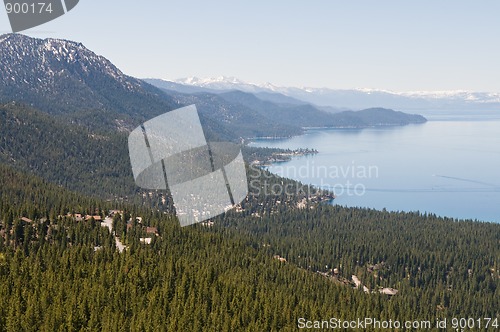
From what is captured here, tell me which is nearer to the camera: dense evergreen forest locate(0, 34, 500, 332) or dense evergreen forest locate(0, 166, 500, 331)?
dense evergreen forest locate(0, 166, 500, 331)

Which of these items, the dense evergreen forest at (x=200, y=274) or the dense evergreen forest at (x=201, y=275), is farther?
the dense evergreen forest at (x=200, y=274)

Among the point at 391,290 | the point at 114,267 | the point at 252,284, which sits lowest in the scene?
the point at 391,290

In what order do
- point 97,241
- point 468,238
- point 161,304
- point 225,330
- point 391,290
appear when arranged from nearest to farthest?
point 225,330 → point 161,304 → point 97,241 → point 391,290 → point 468,238

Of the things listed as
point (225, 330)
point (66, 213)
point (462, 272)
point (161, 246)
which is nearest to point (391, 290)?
point (462, 272)

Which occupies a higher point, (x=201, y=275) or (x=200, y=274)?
(x=200, y=274)

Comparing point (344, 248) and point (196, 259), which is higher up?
point (196, 259)

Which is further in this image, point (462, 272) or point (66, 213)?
point (462, 272)

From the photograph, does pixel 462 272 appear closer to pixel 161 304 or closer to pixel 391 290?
pixel 391 290

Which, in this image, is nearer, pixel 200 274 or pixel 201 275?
pixel 201 275

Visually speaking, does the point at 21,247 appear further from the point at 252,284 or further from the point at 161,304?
the point at 252,284

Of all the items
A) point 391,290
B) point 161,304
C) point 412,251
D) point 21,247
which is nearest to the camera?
point 161,304
